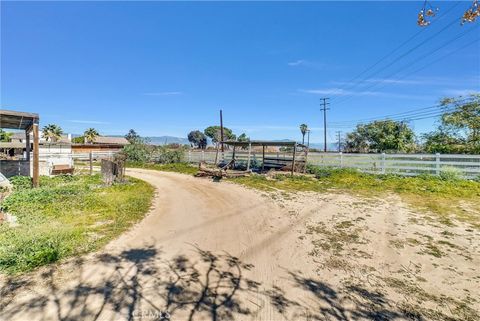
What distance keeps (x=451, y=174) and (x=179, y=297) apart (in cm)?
1403

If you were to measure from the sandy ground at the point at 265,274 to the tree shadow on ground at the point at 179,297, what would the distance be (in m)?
0.01

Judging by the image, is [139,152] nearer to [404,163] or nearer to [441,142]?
[404,163]

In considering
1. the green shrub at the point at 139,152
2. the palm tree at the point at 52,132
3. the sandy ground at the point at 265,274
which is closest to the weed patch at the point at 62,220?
the sandy ground at the point at 265,274

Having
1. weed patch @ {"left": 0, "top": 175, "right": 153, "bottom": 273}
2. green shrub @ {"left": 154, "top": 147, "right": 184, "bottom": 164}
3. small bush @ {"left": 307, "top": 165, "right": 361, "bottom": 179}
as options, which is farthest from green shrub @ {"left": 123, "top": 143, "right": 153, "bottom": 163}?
small bush @ {"left": 307, "top": 165, "right": 361, "bottom": 179}

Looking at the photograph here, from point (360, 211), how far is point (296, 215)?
2.05m

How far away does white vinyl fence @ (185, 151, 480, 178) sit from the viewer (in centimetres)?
1247

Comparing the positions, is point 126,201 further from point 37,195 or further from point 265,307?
point 265,307

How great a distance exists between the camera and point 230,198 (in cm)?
983

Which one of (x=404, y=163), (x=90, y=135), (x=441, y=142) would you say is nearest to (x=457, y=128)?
(x=441, y=142)

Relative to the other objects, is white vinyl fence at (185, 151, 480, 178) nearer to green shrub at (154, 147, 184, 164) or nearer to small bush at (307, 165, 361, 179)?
small bush at (307, 165, 361, 179)

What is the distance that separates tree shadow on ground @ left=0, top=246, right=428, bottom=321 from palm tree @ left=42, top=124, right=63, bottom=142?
5186 centimetres

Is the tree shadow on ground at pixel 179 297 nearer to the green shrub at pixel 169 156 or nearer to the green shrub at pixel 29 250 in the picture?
the green shrub at pixel 29 250

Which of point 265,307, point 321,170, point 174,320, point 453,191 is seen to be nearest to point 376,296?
point 265,307

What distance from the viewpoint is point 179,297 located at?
133 inches
